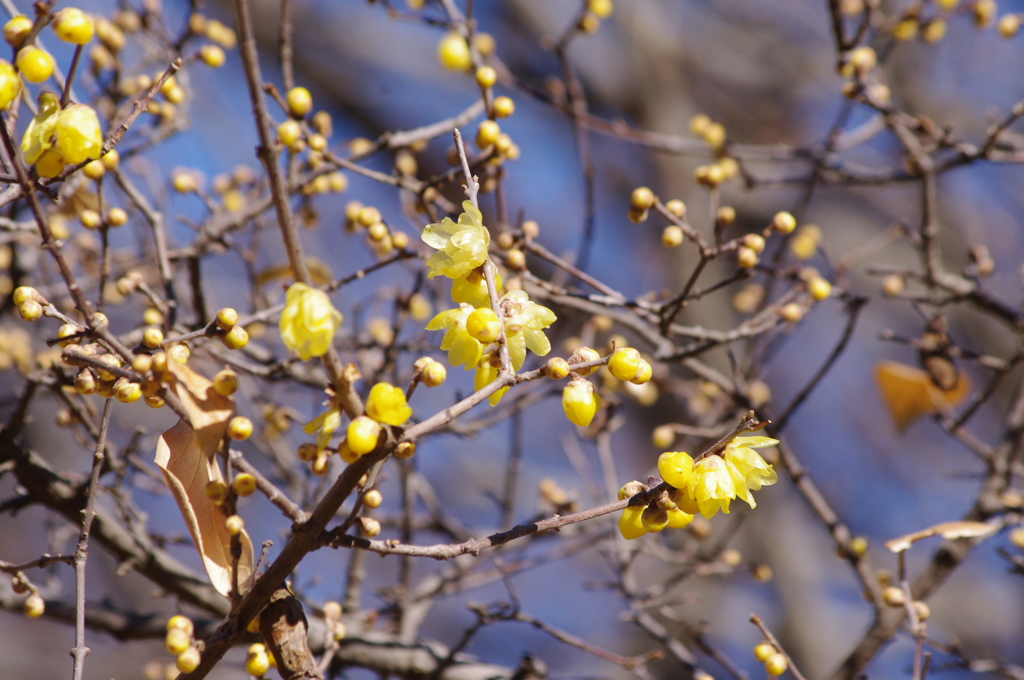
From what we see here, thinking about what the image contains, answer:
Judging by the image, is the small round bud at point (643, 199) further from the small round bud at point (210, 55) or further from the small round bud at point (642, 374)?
the small round bud at point (210, 55)

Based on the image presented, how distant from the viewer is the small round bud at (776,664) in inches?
53.1

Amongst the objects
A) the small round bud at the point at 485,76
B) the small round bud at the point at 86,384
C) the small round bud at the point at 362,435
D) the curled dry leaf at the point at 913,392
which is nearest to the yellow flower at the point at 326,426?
the small round bud at the point at 362,435

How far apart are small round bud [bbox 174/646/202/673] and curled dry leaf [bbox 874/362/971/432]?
2.07 metres

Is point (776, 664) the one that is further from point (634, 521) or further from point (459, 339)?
point (459, 339)

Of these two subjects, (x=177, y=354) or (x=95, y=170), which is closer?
(x=177, y=354)

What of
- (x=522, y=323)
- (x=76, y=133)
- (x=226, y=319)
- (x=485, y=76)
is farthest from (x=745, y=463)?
(x=485, y=76)

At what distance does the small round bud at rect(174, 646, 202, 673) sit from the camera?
100 cm

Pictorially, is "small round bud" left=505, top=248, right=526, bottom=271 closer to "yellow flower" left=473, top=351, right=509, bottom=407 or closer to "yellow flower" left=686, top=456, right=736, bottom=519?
"yellow flower" left=473, top=351, right=509, bottom=407

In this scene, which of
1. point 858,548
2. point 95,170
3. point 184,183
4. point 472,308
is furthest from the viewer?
point 184,183

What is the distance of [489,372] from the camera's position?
3.49ft

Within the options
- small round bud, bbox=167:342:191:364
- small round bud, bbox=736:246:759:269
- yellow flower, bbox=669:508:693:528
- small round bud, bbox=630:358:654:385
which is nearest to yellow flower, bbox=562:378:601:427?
small round bud, bbox=630:358:654:385

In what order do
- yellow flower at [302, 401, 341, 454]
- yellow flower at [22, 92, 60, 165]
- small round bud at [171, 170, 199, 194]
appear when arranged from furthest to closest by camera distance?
small round bud at [171, 170, 199, 194] → yellow flower at [22, 92, 60, 165] → yellow flower at [302, 401, 341, 454]

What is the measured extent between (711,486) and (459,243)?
461 millimetres

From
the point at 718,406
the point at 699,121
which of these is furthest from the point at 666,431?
the point at 699,121
